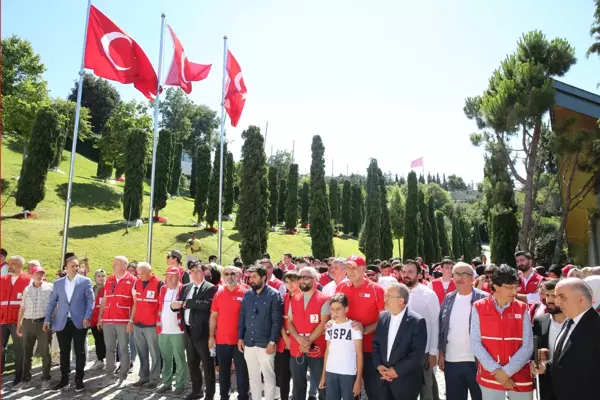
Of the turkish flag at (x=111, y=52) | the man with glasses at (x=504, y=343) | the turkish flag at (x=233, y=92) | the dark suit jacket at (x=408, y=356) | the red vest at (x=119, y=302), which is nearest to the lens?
the man with glasses at (x=504, y=343)

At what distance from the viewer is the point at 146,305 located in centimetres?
682

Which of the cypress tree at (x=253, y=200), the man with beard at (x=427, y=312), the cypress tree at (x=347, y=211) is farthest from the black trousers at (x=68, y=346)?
the cypress tree at (x=347, y=211)

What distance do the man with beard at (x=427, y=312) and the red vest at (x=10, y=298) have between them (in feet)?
21.3

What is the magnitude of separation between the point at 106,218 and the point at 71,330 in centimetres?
2009

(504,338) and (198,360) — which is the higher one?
(504,338)

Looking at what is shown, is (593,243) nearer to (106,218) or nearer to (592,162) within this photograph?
(592,162)

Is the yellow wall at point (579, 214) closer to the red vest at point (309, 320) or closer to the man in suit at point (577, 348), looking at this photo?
the red vest at point (309, 320)

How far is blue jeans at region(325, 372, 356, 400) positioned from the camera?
4555 millimetres

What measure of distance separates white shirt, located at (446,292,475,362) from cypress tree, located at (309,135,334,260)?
18.7 metres

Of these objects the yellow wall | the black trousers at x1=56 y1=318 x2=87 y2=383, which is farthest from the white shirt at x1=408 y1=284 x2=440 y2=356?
the yellow wall

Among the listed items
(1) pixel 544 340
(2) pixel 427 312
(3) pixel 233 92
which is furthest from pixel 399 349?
(3) pixel 233 92

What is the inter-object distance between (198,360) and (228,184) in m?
25.4

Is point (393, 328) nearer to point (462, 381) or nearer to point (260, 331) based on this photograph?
point (462, 381)

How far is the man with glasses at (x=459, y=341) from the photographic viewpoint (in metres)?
4.52
